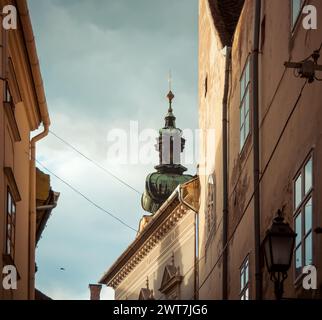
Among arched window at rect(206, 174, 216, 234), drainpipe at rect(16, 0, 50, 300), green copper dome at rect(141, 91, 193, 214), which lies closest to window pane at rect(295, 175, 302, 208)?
drainpipe at rect(16, 0, 50, 300)

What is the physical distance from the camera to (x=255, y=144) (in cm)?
1692

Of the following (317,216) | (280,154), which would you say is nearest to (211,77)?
(280,154)

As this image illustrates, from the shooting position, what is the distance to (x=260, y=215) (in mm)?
16453

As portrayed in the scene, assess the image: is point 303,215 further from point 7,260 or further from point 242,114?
point 242,114

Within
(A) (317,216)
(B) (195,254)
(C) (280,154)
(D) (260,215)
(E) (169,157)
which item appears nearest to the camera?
(A) (317,216)

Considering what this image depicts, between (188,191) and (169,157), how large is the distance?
75.4 ft

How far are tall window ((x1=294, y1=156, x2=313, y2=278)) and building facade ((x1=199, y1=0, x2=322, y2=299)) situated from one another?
0.04 ft

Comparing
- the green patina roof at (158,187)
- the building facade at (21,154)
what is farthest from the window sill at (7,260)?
the green patina roof at (158,187)

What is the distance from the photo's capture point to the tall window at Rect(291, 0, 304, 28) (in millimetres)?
13852

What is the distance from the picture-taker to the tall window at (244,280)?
1745 centimetres

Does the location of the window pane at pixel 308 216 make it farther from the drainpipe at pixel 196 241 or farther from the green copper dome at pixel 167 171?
the green copper dome at pixel 167 171

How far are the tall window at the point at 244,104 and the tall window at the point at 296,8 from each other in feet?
12.5

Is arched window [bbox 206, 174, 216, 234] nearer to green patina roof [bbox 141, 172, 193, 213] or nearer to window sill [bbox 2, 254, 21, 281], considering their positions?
window sill [bbox 2, 254, 21, 281]
